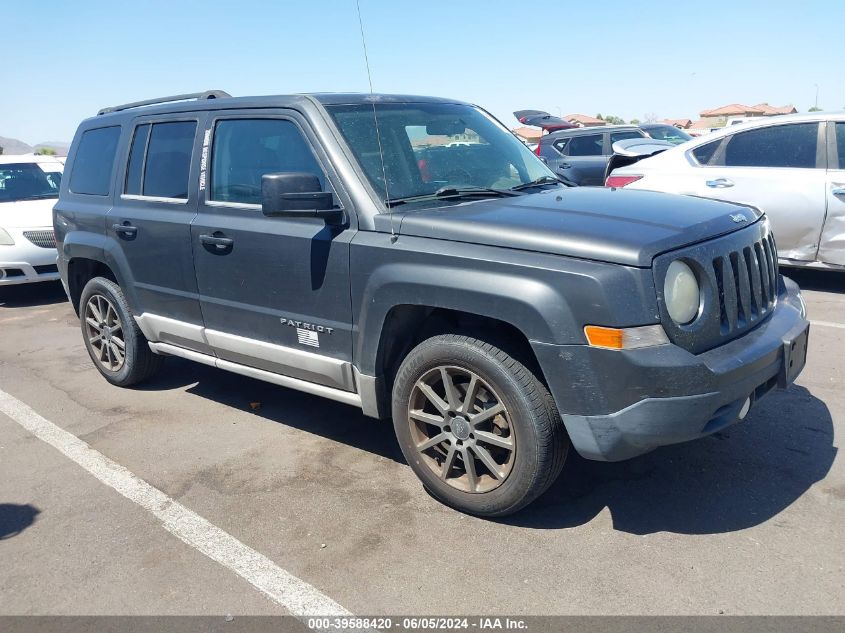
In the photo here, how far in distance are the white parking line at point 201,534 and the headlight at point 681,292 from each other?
5.61 ft

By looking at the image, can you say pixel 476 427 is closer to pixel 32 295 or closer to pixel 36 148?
pixel 32 295

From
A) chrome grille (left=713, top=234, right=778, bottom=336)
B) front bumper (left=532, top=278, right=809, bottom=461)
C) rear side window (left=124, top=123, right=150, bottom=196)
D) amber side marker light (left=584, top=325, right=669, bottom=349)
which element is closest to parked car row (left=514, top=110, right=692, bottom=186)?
rear side window (left=124, top=123, right=150, bottom=196)

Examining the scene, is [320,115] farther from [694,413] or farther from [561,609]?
[561,609]

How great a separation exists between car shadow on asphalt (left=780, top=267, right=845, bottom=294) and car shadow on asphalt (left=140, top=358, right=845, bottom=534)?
3.16 meters

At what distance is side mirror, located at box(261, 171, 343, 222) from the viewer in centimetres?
352

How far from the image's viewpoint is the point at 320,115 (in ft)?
12.8

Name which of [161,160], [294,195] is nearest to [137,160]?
[161,160]

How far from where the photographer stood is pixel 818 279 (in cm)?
780

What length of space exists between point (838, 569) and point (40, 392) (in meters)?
5.27

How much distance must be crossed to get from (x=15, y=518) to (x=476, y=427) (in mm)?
2340

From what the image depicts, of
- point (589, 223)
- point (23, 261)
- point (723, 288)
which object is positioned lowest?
point (23, 261)

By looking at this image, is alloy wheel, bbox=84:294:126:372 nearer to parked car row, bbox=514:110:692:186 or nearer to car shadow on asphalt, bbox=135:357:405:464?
car shadow on asphalt, bbox=135:357:405:464

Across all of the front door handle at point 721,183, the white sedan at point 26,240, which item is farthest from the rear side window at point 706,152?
the white sedan at point 26,240

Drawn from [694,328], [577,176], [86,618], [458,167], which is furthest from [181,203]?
[577,176]
